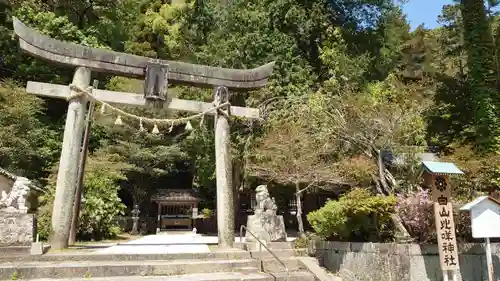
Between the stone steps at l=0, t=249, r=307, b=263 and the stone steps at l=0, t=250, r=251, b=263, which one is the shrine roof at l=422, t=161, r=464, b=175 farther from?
the stone steps at l=0, t=250, r=251, b=263

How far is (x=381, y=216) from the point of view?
887cm

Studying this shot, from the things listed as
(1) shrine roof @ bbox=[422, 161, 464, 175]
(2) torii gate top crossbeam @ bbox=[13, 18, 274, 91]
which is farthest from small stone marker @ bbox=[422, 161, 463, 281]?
(2) torii gate top crossbeam @ bbox=[13, 18, 274, 91]

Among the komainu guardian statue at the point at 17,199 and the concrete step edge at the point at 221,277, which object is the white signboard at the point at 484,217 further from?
the komainu guardian statue at the point at 17,199

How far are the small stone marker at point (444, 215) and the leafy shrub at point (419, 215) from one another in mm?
614

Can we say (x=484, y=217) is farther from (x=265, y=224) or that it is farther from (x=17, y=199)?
(x=17, y=199)

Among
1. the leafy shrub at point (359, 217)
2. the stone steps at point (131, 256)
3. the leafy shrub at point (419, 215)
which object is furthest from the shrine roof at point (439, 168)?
the stone steps at point (131, 256)

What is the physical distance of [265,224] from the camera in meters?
10.2

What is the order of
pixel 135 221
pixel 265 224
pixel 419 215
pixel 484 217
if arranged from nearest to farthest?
pixel 484 217 < pixel 419 215 < pixel 265 224 < pixel 135 221

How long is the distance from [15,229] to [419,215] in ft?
27.7

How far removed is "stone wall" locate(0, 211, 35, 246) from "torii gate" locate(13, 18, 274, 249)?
0.62 meters

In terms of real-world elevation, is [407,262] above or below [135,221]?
below

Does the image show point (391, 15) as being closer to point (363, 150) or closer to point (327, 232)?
point (363, 150)

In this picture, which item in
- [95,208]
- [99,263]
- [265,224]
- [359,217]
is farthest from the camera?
[95,208]

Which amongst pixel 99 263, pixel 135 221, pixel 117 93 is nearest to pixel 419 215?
pixel 99 263
